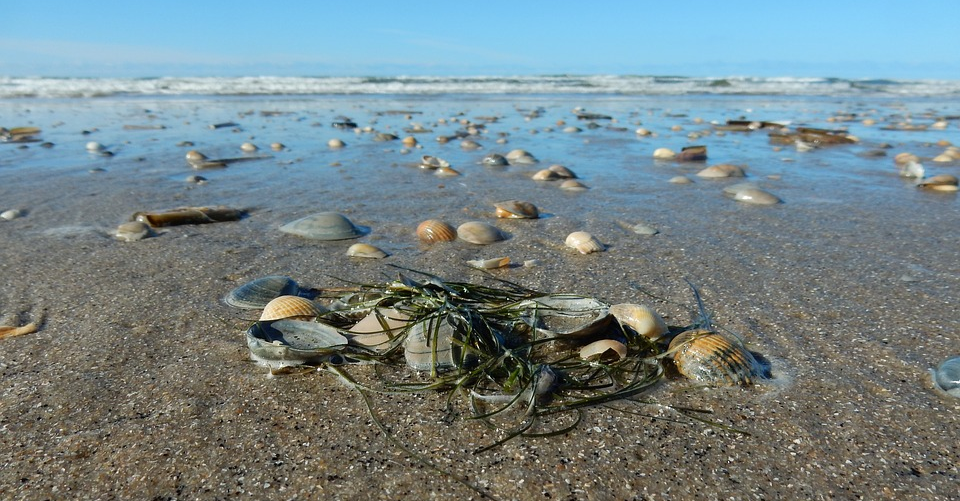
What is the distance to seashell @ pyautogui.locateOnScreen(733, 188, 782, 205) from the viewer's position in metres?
4.58

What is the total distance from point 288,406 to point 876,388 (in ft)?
5.89

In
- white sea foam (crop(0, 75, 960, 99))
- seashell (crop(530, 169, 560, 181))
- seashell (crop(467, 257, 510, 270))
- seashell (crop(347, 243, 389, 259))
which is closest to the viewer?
seashell (crop(467, 257, 510, 270))

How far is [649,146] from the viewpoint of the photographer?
8.02 meters

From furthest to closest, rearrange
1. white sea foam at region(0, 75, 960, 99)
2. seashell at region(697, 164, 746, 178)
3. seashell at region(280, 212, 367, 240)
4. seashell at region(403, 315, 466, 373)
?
white sea foam at region(0, 75, 960, 99), seashell at region(697, 164, 746, 178), seashell at region(280, 212, 367, 240), seashell at region(403, 315, 466, 373)

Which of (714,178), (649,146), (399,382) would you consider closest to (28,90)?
(649,146)

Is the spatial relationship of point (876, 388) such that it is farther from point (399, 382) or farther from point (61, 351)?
point (61, 351)

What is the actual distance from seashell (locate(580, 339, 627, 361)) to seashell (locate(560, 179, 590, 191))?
10.5ft

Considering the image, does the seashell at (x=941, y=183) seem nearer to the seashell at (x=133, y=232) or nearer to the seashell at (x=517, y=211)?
the seashell at (x=517, y=211)

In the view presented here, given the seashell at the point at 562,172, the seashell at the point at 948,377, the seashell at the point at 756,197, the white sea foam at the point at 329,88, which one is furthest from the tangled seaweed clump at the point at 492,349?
the white sea foam at the point at 329,88

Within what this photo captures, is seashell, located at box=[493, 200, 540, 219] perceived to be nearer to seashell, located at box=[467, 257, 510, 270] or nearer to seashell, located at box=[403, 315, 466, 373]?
seashell, located at box=[467, 257, 510, 270]

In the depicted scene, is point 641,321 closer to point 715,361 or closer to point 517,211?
point 715,361

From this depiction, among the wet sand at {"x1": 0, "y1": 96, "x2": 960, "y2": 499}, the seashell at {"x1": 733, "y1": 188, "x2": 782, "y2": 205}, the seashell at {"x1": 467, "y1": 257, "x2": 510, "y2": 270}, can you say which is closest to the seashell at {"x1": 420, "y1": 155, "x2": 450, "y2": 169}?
the wet sand at {"x1": 0, "y1": 96, "x2": 960, "y2": 499}

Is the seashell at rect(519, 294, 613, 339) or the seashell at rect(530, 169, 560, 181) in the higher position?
the seashell at rect(519, 294, 613, 339)

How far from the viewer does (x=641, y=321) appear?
6.93ft
